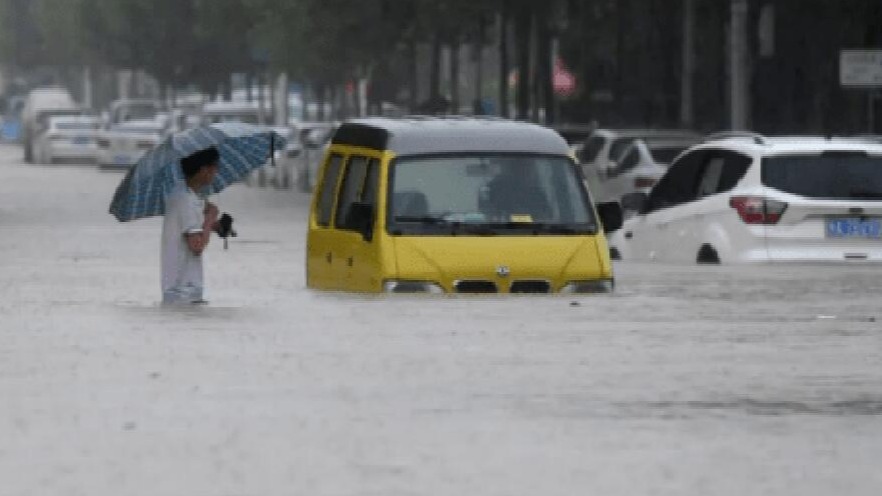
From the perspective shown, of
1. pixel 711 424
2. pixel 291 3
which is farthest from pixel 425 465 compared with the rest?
pixel 291 3

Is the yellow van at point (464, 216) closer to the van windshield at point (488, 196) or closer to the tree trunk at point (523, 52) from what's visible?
the van windshield at point (488, 196)

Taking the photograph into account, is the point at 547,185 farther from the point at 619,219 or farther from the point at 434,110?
the point at 434,110

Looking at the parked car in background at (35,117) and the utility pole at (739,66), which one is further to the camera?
the parked car in background at (35,117)

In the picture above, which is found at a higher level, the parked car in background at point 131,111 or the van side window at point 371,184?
the van side window at point 371,184

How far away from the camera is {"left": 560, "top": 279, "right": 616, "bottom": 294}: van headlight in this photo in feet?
65.7

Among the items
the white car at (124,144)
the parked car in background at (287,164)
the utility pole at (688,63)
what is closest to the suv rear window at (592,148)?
the utility pole at (688,63)

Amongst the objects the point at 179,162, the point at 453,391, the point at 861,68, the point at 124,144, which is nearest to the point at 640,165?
the point at 861,68

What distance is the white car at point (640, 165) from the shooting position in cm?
3825

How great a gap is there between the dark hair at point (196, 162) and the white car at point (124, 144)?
5674 cm

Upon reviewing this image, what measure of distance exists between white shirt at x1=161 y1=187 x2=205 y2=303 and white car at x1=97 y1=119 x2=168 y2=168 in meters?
57.0

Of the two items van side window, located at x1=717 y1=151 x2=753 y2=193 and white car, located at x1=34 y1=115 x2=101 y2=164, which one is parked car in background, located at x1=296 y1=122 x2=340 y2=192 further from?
van side window, located at x1=717 y1=151 x2=753 y2=193

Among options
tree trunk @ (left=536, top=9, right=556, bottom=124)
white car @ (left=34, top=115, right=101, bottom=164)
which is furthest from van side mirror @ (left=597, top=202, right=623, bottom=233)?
white car @ (left=34, top=115, right=101, bottom=164)

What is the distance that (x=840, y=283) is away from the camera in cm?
2086

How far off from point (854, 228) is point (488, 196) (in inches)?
160
